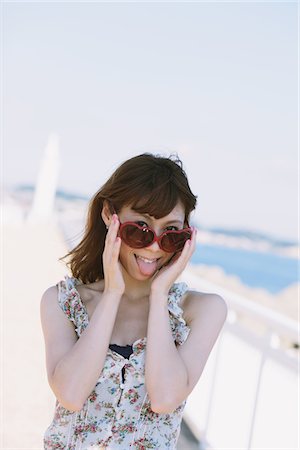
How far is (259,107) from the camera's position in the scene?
63.6 meters

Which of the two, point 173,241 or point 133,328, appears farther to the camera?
point 133,328

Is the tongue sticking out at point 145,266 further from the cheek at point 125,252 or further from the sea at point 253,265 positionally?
the sea at point 253,265

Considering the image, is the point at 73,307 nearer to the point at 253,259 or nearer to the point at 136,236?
the point at 136,236

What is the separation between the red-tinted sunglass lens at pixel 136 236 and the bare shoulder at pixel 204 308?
29 centimetres

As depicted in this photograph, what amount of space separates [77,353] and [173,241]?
1.45 ft

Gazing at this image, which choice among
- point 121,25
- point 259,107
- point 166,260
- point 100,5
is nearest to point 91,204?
point 166,260

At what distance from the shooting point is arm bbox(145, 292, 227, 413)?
81.9 inches

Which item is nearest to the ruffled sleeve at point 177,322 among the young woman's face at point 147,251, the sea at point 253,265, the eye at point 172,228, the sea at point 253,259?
the young woman's face at point 147,251

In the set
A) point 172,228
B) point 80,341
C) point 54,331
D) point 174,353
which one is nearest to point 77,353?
point 80,341

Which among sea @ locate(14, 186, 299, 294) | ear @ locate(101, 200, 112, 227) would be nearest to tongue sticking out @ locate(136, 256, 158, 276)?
ear @ locate(101, 200, 112, 227)

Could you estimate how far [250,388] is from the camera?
3.66m

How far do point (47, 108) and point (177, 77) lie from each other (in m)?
11.3

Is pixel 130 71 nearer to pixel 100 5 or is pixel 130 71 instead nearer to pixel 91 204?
pixel 100 5

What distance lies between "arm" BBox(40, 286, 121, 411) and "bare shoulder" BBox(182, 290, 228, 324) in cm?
26
